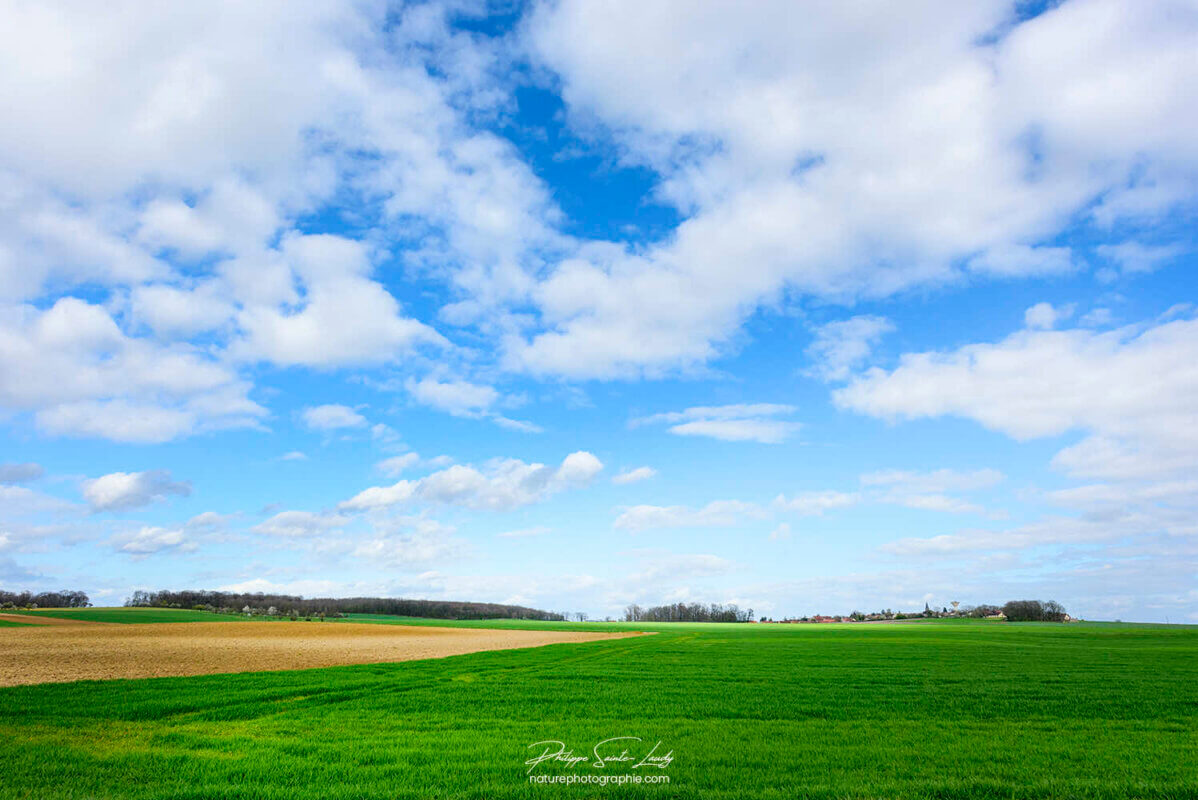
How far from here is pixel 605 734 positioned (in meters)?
15.1

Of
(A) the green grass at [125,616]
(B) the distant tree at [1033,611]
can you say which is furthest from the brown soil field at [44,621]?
(B) the distant tree at [1033,611]

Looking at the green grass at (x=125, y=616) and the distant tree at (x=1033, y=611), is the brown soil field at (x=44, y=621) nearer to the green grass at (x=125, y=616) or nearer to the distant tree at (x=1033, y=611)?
the green grass at (x=125, y=616)

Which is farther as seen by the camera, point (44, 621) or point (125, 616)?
point (125, 616)

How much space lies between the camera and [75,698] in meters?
20.1

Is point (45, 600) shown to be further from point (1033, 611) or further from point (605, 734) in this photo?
point (1033, 611)

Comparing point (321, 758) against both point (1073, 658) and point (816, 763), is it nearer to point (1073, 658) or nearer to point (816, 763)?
point (816, 763)

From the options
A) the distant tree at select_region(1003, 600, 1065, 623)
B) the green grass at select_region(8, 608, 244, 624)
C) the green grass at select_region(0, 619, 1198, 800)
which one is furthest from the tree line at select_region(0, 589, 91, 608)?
the distant tree at select_region(1003, 600, 1065, 623)

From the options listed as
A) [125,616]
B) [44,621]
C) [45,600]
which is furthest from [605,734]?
[45,600]

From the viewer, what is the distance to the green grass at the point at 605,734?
10891 millimetres

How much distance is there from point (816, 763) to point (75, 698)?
21.7 metres

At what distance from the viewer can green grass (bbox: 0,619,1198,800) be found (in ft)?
35.7

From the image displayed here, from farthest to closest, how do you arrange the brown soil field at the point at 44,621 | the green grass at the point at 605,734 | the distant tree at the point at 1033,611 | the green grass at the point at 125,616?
the distant tree at the point at 1033,611, the green grass at the point at 125,616, the brown soil field at the point at 44,621, the green grass at the point at 605,734

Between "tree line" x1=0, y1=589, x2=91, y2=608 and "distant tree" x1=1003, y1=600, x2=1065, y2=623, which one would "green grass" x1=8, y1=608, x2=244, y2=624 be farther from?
"distant tree" x1=1003, y1=600, x2=1065, y2=623

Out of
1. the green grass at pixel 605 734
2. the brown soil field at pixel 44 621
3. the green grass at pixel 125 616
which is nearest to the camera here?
the green grass at pixel 605 734
